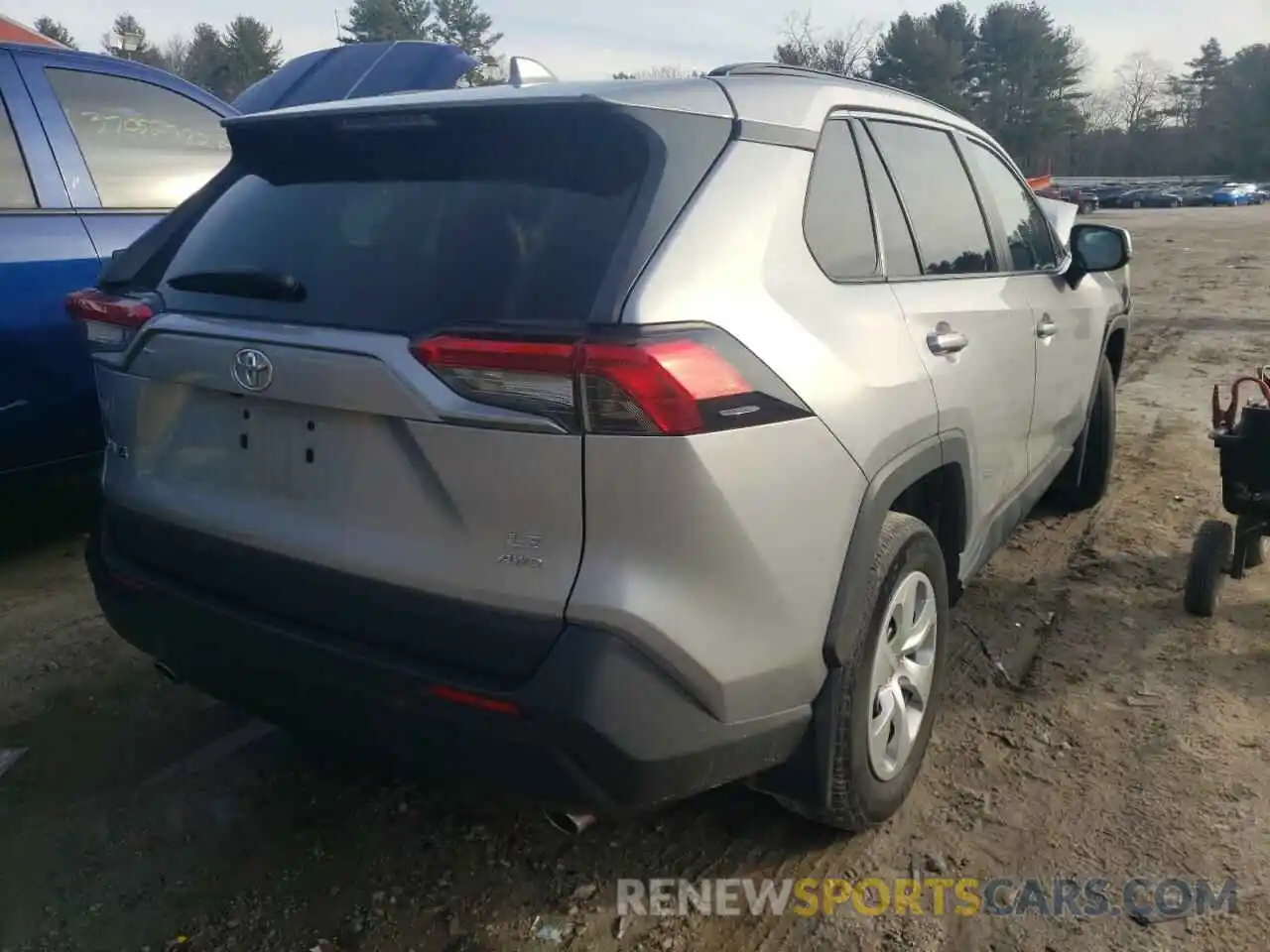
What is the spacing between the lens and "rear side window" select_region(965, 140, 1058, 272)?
377 centimetres

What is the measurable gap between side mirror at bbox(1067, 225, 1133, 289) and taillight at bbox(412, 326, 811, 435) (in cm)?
280

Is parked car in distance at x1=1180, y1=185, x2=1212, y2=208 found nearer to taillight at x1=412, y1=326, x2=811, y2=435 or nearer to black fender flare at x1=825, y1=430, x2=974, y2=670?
black fender flare at x1=825, y1=430, x2=974, y2=670

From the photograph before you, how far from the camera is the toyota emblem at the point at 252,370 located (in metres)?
2.15

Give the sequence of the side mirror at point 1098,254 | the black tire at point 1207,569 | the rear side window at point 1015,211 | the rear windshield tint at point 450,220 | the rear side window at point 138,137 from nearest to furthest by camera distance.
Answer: the rear windshield tint at point 450,220
the rear side window at point 1015,211
the black tire at point 1207,569
the side mirror at point 1098,254
the rear side window at point 138,137

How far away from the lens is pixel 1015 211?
4.05 metres

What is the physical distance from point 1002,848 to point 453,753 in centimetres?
145

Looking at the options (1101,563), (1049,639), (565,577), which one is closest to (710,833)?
(565,577)

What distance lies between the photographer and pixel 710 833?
2.75 meters

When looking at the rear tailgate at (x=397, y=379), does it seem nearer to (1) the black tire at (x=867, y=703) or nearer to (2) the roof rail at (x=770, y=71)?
(2) the roof rail at (x=770, y=71)

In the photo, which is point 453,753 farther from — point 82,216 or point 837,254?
point 82,216

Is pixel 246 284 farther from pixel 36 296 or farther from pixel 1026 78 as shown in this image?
pixel 1026 78

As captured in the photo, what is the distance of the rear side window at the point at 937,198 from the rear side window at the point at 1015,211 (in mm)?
195

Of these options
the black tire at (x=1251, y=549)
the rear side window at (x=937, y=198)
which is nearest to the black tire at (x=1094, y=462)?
the black tire at (x=1251, y=549)

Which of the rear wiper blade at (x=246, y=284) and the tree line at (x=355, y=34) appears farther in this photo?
the tree line at (x=355, y=34)
